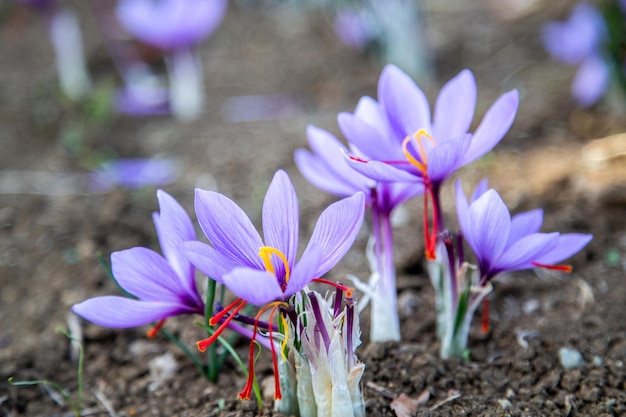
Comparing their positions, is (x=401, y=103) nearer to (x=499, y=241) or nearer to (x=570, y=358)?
(x=499, y=241)

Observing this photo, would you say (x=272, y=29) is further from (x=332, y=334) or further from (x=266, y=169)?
(x=332, y=334)

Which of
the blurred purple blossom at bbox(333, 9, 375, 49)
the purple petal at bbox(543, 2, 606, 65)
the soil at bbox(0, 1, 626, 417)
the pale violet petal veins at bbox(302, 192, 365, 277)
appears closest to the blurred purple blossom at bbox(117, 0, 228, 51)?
the soil at bbox(0, 1, 626, 417)

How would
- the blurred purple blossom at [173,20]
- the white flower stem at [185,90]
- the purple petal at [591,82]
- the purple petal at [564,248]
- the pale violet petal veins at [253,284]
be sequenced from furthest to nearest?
the white flower stem at [185,90]
the blurred purple blossom at [173,20]
the purple petal at [591,82]
the purple petal at [564,248]
the pale violet petal veins at [253,284]

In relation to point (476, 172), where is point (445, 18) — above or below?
above

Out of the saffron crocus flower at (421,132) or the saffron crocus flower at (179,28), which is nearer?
the saffron crocus flower at (421,132)

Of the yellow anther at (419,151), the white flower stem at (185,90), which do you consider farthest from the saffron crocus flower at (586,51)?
the white flower stem at (185,90)

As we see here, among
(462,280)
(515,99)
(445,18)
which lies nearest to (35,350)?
(462,280)

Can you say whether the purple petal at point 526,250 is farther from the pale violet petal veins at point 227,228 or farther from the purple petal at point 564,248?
the pale violet petal veins at point 227,228

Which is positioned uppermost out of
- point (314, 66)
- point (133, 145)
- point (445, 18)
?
point (445, 18)
